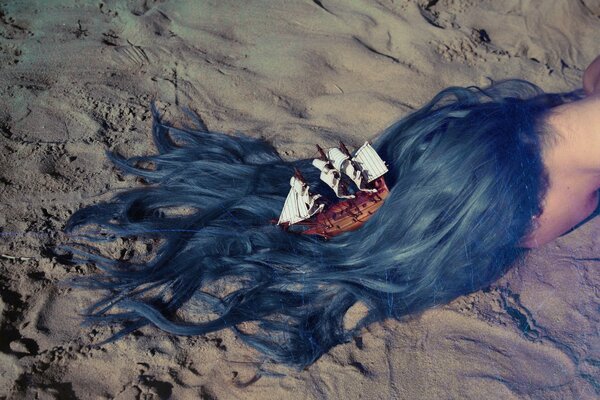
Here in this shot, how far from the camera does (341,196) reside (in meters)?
1.88

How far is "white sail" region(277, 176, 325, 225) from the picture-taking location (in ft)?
5.95

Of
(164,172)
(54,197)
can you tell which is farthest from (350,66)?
(54,197)

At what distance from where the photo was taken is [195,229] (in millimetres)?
2049

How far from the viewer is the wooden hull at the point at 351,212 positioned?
1889 millimetres

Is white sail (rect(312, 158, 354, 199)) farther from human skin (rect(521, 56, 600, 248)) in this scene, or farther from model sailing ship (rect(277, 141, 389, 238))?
human skin (rect(521, 56, 600, 248))

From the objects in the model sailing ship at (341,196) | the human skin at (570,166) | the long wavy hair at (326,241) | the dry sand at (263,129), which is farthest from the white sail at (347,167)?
the human skin at (570,166)

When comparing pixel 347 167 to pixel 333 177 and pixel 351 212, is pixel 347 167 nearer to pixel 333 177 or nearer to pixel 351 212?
pixel 333 177

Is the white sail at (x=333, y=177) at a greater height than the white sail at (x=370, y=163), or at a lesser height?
lesser

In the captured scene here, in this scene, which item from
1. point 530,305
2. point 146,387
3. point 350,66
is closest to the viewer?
point 146,387

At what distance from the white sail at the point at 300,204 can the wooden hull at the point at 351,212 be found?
0.07 m

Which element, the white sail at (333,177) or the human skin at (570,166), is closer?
the human skin at (570,166)

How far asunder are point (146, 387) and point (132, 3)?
250 centimetres

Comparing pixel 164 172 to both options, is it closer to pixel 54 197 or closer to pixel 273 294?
pixel 54 197

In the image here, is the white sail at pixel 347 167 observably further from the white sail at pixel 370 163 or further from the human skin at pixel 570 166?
the human skin at pixel 570 166
